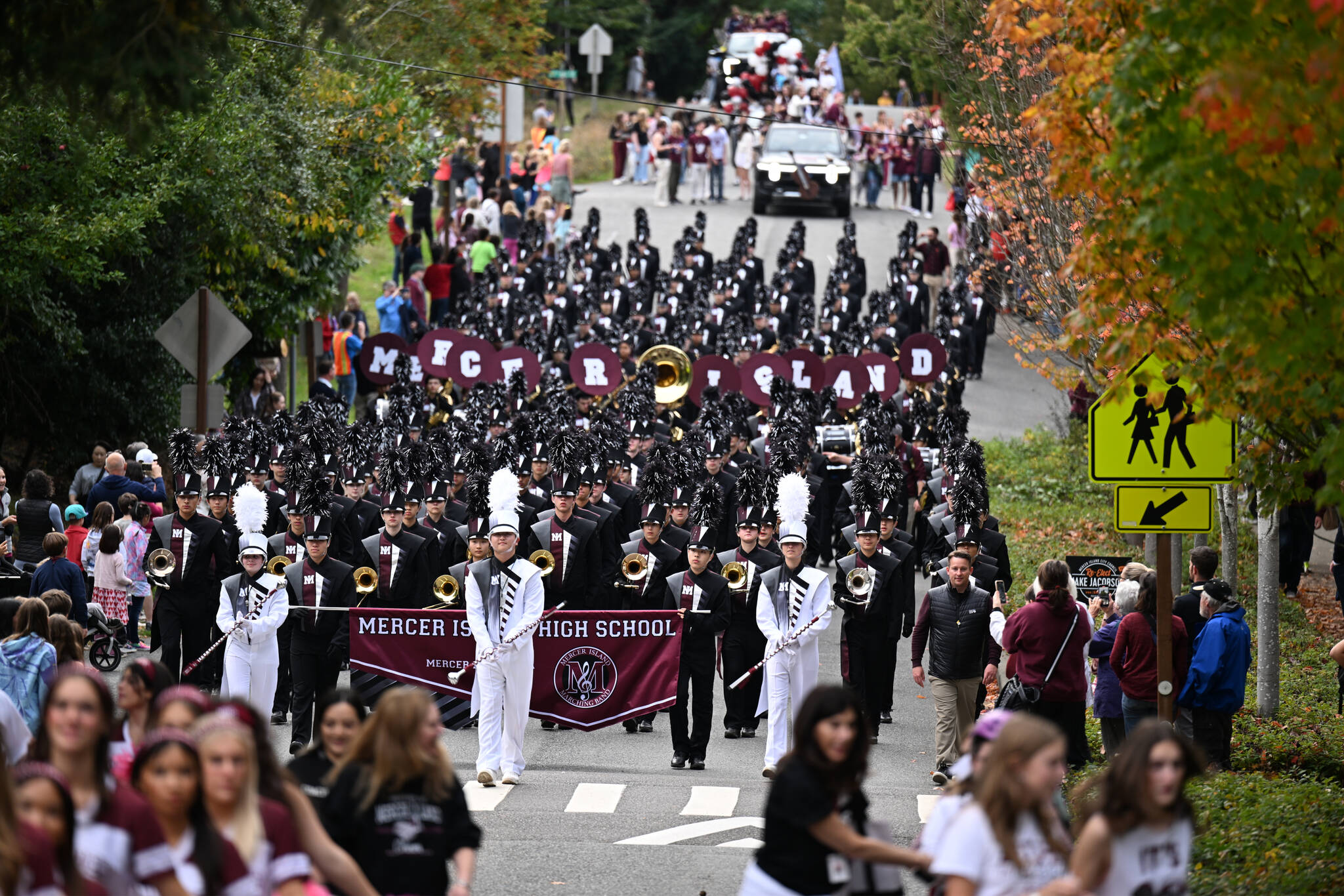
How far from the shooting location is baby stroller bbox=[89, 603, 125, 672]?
54.7 feet

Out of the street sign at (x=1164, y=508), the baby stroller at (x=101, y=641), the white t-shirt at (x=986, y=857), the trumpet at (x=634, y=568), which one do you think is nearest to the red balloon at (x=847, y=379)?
the trumpet at (x=634, y=568)

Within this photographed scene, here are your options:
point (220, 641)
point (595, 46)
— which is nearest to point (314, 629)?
point (220, 641)

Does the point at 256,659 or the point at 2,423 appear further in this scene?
the point at 2,423

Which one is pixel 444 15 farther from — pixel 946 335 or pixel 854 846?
pixel 854 846

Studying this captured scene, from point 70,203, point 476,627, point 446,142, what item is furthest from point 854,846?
point 446,142

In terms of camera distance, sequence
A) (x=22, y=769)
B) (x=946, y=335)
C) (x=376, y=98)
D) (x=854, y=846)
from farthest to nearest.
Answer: (x=946, y=335), (x=376, y=98), (x=854, y=846), (x=22, y=769)

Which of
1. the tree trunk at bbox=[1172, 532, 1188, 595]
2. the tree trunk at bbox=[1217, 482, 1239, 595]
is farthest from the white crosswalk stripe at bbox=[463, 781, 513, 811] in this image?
the tree trunk at bbox=[1217, 482, 1239, 595]

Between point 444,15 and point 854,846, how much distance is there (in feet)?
108

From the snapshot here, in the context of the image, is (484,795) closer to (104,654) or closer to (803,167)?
(104,654)

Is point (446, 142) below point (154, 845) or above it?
above

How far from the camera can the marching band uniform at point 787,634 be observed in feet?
47.3

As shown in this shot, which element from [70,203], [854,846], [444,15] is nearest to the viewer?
[854,846]

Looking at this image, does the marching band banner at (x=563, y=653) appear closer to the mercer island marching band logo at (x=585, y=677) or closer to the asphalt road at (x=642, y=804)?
the mercer island marching band logo at (x=585, y=677)

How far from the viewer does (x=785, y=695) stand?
573 inches
